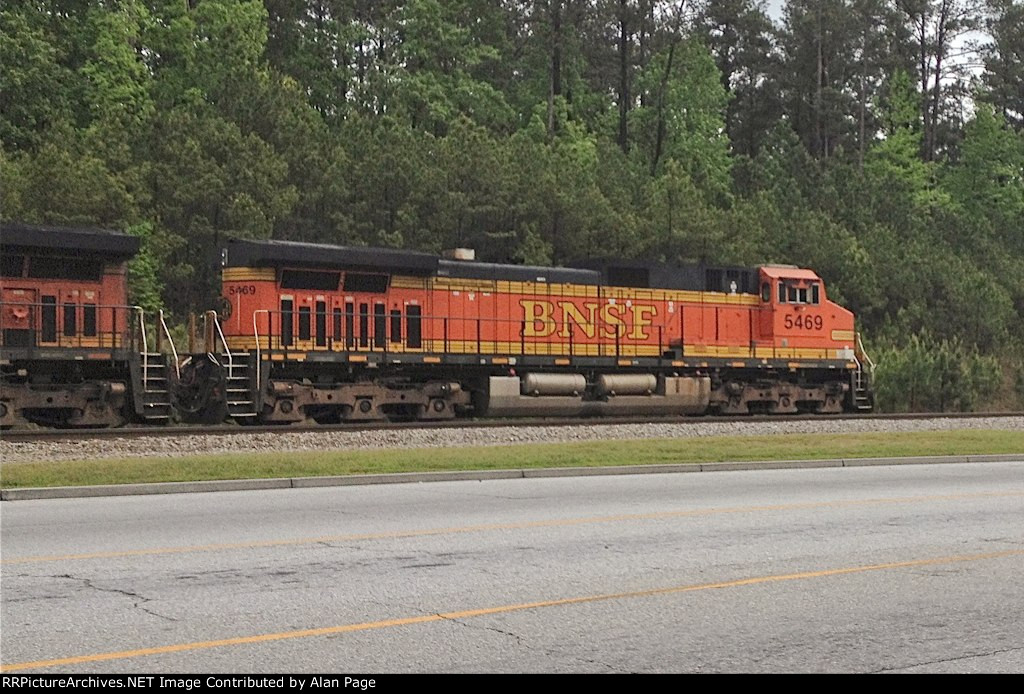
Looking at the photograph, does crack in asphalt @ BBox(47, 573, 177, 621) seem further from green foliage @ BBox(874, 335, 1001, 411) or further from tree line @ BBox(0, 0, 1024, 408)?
green foliage @ BBox(874, 335, 1001, 411)

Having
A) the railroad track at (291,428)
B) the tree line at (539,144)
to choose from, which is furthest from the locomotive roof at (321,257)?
the tree line at (539,144)

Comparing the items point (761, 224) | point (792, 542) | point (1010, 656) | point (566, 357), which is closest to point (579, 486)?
point (792, 542)

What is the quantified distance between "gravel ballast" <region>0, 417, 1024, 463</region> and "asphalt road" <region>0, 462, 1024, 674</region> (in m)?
5.13

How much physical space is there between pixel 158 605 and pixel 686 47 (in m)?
67.9

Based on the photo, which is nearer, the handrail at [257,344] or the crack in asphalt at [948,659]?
the crack in asphalt at [948,659]

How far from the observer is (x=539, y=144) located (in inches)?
1864

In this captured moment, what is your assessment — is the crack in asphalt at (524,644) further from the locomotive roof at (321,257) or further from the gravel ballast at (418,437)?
the locomotive roof at (321,257)

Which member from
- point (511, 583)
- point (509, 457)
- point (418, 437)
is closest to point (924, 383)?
point (418, 437)

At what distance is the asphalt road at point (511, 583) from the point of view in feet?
22.4

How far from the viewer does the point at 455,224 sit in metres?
40.8

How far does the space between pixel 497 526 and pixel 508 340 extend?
55.3ft

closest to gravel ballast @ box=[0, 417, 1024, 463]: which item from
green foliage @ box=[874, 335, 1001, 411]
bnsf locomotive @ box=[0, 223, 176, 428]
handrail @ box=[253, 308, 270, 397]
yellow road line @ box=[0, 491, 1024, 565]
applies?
bnsf locomotive @ box=[0, 223, 176, 428]

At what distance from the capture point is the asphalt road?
6.82 metres

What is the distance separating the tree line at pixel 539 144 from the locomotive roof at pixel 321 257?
10.1 metres
